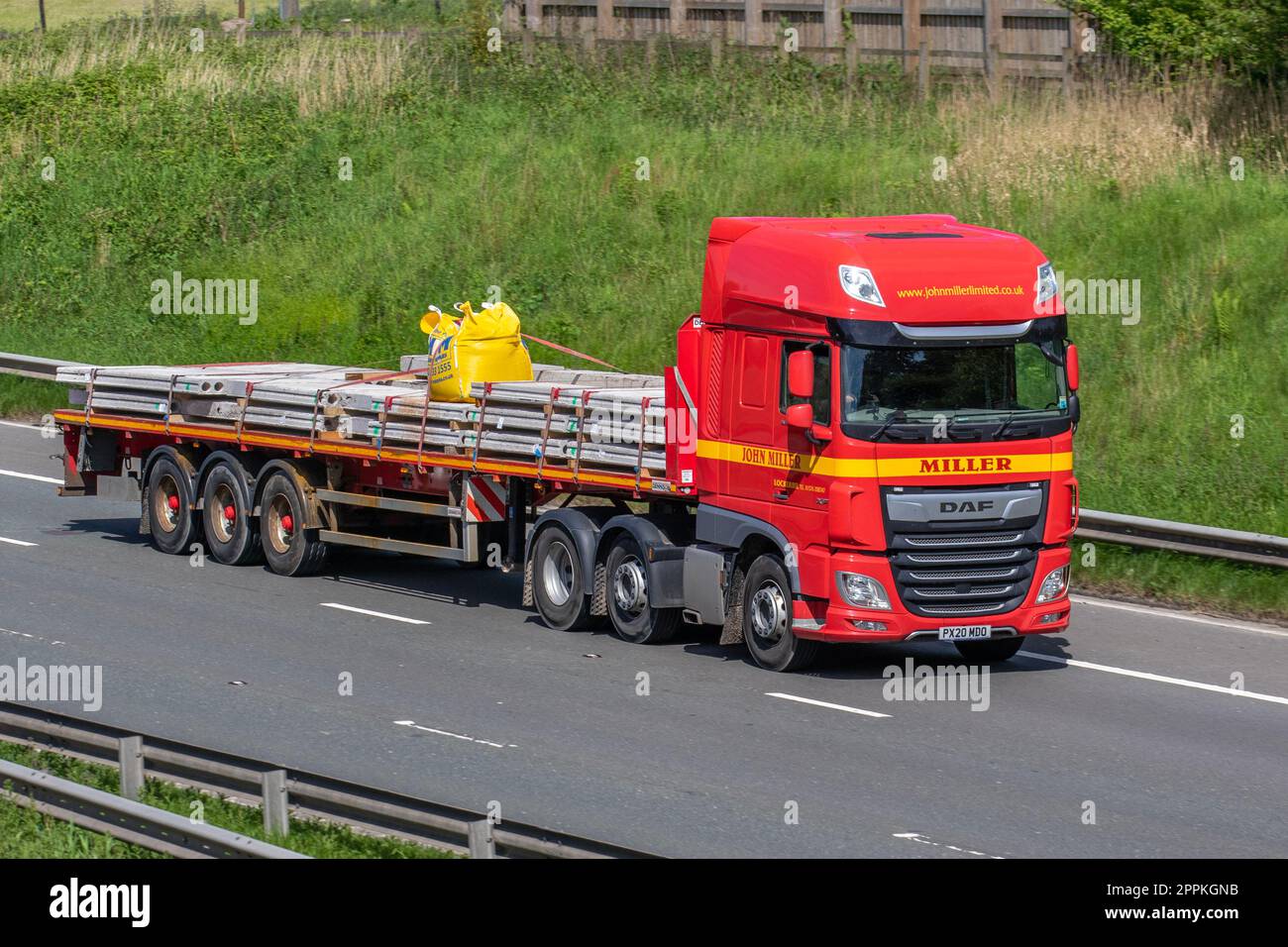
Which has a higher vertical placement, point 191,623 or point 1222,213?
point 1222,213

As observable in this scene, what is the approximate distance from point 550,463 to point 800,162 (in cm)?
1340

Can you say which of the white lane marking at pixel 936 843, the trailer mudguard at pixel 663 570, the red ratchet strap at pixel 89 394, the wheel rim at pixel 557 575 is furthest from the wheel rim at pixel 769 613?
the red ratchet strap at pixel 89 394

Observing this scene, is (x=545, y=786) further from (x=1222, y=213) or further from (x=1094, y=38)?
(x=1094, y=38)

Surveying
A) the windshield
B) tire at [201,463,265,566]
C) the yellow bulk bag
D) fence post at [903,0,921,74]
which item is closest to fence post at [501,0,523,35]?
fence post at [903,0,921,74]

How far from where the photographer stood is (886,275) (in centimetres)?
1343

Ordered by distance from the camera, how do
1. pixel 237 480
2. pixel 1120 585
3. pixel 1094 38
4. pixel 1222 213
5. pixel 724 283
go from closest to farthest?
pixel 724 283
pixel 1120 585
pixel 237 480
pixel 1222 213
pixel 1094 38

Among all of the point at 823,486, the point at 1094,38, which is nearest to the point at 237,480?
the point at 823,486

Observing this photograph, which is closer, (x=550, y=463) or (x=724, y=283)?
(x=724, y=283)

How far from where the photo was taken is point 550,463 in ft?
51.1

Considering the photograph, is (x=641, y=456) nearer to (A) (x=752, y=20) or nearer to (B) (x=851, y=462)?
(B) (x=851, y=462)

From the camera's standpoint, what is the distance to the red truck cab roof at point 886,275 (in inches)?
528

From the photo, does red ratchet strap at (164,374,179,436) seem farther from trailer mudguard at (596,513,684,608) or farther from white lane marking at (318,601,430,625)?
trailer mudguard at (596,513,684,608)

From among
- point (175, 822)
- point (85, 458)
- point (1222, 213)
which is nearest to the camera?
point (175, 822)

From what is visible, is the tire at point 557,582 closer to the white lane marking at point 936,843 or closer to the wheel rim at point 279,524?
the wheel rim at point 279,524
